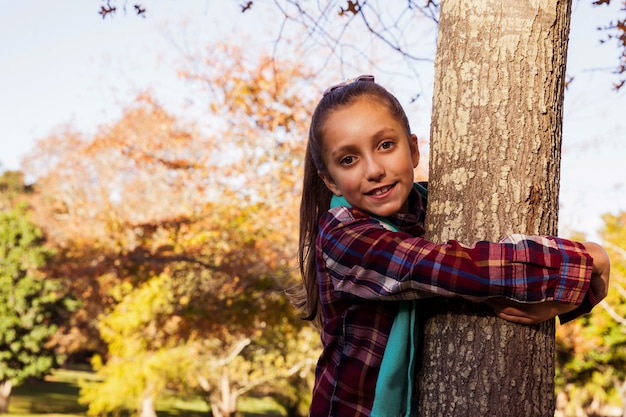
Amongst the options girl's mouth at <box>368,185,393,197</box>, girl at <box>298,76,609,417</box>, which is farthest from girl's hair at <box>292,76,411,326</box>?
girl's mouth at <box>368,185,393,197</box>

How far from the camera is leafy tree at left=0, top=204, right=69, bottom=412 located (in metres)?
20.4

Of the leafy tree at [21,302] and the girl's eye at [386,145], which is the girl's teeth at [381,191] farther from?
the leafy tree at [21,302]

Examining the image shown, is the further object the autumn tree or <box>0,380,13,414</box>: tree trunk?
<box>0,380,13,414</box>: tree trunk

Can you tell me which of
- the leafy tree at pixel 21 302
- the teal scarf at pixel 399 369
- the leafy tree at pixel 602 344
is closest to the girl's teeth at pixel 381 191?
the teal scarf at pixel 399 369

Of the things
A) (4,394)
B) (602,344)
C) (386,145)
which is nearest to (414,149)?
(386,145)

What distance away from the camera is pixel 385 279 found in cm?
167

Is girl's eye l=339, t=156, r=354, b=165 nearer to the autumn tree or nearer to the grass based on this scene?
the autumn tree

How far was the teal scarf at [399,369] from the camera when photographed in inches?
68.0

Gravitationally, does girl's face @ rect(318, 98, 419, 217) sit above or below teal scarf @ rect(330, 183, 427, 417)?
above

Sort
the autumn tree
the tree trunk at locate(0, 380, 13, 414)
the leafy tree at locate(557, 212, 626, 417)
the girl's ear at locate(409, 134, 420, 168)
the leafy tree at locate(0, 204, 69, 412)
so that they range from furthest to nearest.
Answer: the tree trunk at locate(0, 380, 13, 414)
the leafy tree at locate(0, 204, 69, 412)
the leafy tree at locate(557, 212, 626, 417)
the autumn tree
the girl's ear at locate(409, 134, 420, 168)

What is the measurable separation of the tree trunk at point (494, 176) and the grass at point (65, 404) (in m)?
18.7

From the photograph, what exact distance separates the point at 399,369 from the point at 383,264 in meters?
0.28

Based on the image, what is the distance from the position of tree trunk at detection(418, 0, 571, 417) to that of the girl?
0.26 ft

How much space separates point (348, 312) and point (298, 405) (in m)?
17.1
